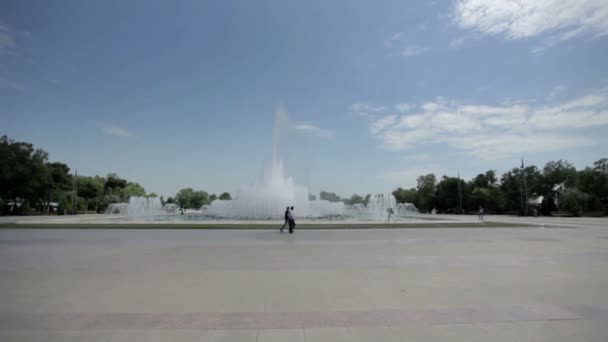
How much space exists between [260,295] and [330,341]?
2.37m

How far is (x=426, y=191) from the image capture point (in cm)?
8062

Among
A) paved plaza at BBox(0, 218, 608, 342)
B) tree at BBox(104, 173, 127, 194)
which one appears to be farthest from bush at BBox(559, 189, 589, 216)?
tree at BBox(104, 173, 127, 194)

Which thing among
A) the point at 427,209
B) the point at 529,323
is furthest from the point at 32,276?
the point at 427,209

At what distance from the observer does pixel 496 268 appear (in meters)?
8.78

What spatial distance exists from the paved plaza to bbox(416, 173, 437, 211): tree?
64.9 m

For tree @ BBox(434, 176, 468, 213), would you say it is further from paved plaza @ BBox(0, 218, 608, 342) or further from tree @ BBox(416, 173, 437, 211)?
paved plaza @ BBox(0, 218, 608, 342)

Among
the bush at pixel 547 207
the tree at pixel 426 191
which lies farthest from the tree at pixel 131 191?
the bush at pixel 547 207

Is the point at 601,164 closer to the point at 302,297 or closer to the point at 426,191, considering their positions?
the point at 426,191

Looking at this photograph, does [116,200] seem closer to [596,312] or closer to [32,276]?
[32,276]

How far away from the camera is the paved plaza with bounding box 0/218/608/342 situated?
4.62 m

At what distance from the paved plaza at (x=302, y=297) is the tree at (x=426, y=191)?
213 ft

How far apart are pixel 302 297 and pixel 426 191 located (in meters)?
80.3

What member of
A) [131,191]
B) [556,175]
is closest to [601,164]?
[556,175]

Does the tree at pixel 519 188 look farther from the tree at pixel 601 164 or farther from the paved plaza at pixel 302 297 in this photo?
the paved plaza at pixel 302 297
